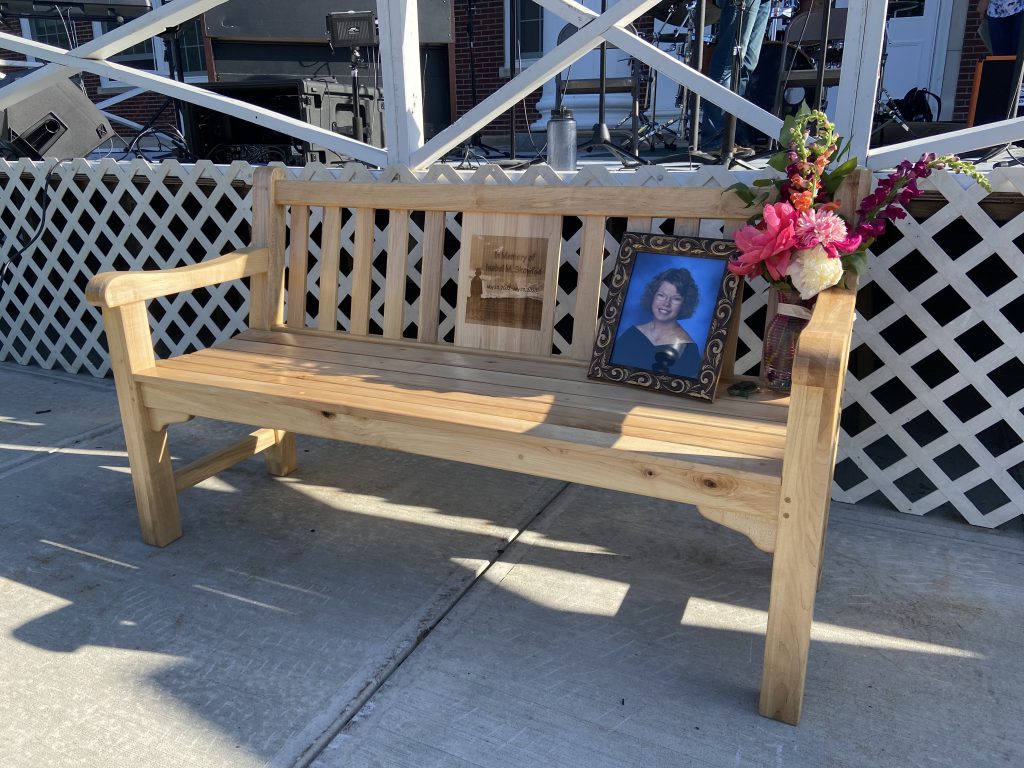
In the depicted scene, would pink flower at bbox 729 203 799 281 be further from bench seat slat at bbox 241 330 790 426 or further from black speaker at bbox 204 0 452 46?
black speaker at bbox 204 0 452 46

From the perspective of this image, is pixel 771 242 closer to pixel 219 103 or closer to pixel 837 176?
pixel 837 176

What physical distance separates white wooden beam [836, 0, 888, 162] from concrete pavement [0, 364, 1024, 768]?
1.17 m

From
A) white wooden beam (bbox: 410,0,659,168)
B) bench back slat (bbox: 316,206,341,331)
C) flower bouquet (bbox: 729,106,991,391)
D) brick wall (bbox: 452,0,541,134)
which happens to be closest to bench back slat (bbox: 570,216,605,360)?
flower bouquet (bbox: 729,106,991,391)

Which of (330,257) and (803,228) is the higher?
(803,228)

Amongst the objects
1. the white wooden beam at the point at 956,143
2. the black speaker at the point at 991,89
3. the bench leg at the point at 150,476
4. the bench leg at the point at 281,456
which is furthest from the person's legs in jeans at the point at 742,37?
the bench leg at the point at 150,476

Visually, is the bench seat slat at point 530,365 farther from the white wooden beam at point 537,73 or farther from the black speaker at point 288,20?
the black speaker at point 288,20

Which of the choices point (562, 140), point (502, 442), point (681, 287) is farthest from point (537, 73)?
point (562, 140)

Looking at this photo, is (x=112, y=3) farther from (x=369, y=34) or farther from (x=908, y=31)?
(x=908, y=31)

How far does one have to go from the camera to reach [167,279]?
2.21 metres

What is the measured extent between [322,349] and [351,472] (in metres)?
0.58

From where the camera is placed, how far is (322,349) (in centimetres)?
240

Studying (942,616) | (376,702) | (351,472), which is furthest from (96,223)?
(942,616)

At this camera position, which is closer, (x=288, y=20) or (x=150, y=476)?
(x=150, y=476)

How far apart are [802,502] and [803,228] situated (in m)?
0.65
